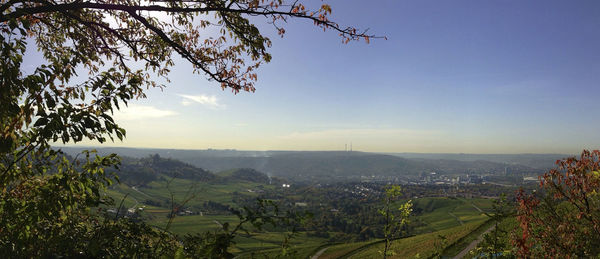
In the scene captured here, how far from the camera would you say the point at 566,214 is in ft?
22.8

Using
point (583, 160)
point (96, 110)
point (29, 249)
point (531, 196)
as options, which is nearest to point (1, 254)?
point (29, 249)

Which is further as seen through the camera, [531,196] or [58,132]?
[531,196]

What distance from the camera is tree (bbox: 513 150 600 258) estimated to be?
6.25 meters

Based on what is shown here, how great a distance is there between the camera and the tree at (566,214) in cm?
625

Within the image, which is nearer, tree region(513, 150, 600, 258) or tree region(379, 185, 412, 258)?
tree region(513, 150, 600, 258)

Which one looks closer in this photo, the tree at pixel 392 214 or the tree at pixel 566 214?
the tree at pixel 566 214

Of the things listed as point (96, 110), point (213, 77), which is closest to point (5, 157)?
point (96, 110)

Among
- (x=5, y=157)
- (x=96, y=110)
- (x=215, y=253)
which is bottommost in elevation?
(x=215, y=253)

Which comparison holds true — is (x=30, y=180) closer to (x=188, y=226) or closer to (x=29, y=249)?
(x=29, y=249)

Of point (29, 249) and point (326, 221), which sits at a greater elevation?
point (29, 249)

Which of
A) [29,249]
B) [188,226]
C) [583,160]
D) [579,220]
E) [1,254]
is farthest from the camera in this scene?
[188,226]

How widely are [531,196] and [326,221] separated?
577ft

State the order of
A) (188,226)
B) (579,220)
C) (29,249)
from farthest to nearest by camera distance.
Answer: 1. (188,226)
2. (579,220)
3. (29,249)

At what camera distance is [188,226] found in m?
142
